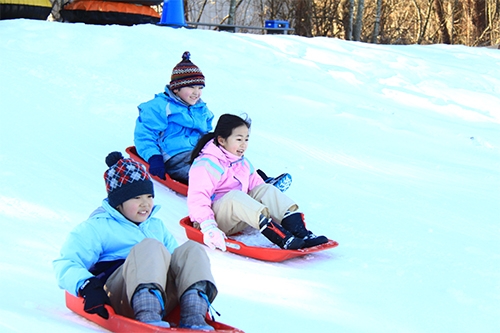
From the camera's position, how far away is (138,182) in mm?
2285

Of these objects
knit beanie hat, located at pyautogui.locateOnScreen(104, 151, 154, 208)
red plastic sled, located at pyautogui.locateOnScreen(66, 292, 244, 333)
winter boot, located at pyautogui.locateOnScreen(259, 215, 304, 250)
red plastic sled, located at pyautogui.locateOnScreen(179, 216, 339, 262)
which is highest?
knit beanie hat, located at pyautogui.locateOnScreen(104, 151, 154, 208)

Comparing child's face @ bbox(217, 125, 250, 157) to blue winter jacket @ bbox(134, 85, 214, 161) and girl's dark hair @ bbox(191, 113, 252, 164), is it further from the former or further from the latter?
blue winter jacket @ bbox(134, 85, 214, 161)

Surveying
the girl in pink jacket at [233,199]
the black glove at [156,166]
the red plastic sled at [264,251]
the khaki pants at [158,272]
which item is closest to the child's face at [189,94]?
the black glove at [156,166]

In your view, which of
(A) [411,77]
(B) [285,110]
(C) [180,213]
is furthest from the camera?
(A) [411,77]

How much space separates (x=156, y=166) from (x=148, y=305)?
190 cm

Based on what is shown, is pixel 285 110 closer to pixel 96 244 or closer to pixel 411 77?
pixel 411 77

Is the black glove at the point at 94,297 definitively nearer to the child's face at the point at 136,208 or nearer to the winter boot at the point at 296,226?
the child's face at the point at 136,208

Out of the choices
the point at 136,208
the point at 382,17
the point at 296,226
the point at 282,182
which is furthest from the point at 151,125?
the point at 382,17

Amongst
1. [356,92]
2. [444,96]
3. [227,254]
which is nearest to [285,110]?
[356,92]

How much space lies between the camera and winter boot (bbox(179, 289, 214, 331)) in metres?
1.96

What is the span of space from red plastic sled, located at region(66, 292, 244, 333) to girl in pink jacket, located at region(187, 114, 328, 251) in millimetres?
929

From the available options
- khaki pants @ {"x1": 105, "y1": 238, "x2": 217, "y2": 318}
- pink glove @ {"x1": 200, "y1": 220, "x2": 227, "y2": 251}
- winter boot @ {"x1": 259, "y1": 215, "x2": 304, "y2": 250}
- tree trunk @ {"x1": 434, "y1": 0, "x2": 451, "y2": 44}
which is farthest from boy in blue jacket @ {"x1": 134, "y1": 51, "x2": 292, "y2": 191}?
tree trunk @ {"x1": 434, "y1": 0, "x2": 451, "y2": 44}

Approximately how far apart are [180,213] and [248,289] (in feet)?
3.56

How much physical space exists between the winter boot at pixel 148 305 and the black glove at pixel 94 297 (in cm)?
10
